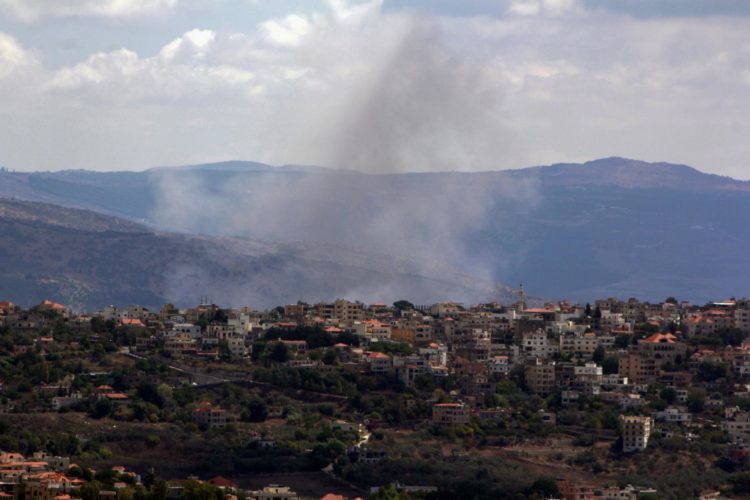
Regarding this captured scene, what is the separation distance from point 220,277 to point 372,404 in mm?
100394

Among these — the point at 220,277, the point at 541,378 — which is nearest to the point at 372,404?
the point at 541,378

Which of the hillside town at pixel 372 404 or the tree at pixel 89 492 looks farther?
the hillside town at pixel 372 404

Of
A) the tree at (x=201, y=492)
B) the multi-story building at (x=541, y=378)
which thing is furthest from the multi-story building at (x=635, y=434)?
the tree at (x=201, y=492)

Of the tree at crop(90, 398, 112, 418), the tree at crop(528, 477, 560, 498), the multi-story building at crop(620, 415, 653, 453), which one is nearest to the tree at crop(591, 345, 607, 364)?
the multi-story building at crop(620, 415, 653, 453)

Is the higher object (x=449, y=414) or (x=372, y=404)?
(x=372, y=404)

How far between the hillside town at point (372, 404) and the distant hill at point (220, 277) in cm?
6130

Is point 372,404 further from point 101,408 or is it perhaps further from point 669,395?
point 669,395

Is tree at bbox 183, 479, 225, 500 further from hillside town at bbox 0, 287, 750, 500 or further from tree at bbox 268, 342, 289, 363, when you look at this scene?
tree at bbox 268, 342, 289, 363

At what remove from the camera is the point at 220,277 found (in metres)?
188

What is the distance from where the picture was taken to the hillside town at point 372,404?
77000 mm

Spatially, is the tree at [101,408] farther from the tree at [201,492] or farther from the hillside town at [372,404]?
the tree at [201,492]

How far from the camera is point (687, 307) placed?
118 metres

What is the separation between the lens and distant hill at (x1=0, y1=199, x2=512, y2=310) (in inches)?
6900

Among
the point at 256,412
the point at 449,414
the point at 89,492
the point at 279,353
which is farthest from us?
the point at 279,353
